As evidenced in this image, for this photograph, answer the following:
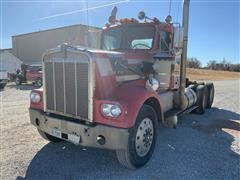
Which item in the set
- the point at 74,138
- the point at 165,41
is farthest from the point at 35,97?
the point at 165,41

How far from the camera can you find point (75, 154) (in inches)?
184

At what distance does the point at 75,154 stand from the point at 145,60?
91.1 inches

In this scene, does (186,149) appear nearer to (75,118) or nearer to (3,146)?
(75,118)

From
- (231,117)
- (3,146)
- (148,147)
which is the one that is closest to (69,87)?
(148,147)

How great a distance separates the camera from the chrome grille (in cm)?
382

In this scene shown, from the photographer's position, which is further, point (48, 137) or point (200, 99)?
point (200, 99)

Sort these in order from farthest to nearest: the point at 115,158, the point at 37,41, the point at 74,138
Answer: the point at 37,41
the point at 115,158
the point at 74,138

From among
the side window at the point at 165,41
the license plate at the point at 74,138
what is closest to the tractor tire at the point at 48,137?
the license plate at the point at 74,138

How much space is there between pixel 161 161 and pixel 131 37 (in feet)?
9.12

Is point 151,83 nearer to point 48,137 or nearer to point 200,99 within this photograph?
point 48,137

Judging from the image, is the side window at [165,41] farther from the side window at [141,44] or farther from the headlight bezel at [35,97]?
the headlight bezel at [35,97]

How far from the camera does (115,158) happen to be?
4562 mm

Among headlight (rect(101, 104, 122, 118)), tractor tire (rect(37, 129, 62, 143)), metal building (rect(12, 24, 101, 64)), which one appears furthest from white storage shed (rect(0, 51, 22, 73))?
headlight (rect(101, 104, 122, 118))

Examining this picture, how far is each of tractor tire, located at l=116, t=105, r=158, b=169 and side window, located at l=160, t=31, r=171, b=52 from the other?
1856mm
